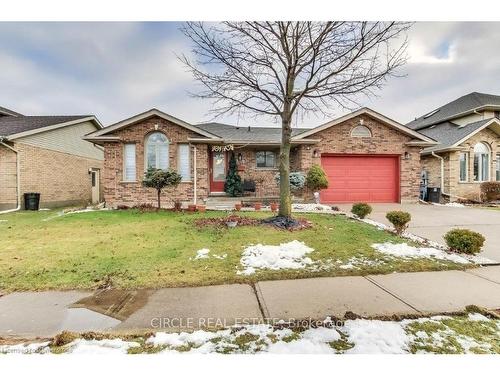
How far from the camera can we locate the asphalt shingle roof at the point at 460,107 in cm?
1994

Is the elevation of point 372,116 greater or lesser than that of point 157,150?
greater

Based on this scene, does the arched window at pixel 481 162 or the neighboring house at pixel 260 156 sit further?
the arched window at pixel 481 162

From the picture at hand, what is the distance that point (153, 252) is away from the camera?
4828 millimetres

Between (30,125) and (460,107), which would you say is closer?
(30,125)

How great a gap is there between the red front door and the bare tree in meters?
6.24

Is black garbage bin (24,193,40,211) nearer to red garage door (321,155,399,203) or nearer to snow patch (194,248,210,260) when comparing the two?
snow patch (194,248,210,260)

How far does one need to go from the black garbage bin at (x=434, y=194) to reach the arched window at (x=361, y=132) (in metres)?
4.43

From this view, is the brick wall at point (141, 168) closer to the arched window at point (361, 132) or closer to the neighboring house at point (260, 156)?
the neighboring house at point (260, 156)

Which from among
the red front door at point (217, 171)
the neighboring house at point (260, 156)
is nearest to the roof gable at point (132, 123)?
the neighboring house at point (260, 156)

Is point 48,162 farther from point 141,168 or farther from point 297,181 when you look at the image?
point 297,181

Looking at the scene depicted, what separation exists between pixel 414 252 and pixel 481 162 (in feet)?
44.9

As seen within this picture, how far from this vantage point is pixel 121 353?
2051 millimetres

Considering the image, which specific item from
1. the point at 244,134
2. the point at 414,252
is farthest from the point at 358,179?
the point at 414,252
